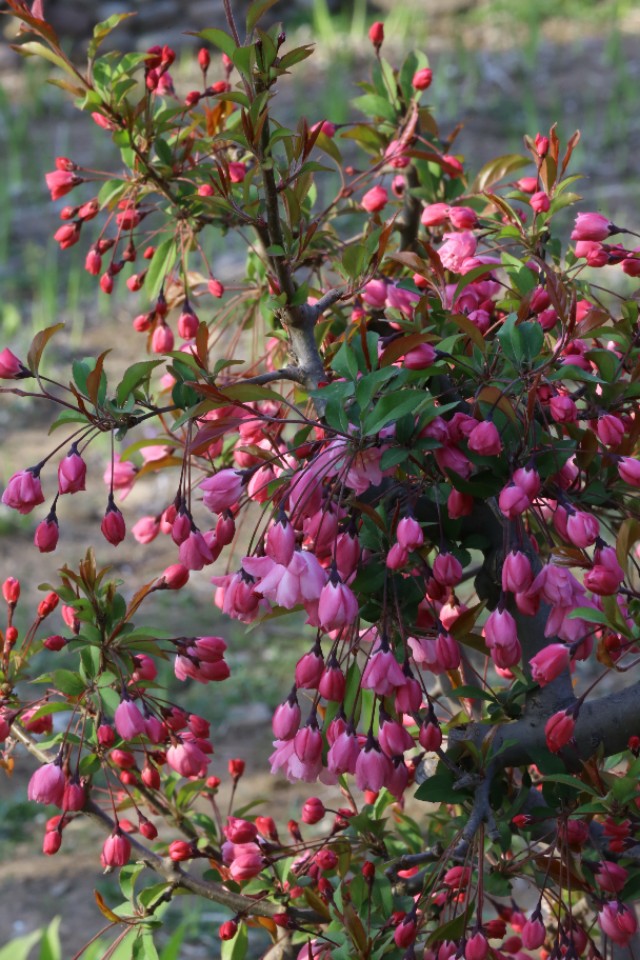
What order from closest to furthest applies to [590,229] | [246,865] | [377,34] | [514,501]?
[514,501]
[590,229]
[246,865]
[377,34]

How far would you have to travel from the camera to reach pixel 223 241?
5125 mm

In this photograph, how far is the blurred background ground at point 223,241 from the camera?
2.68 meters

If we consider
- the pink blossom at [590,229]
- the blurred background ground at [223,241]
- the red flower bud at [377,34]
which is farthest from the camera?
the blurred background ground at [223,241]

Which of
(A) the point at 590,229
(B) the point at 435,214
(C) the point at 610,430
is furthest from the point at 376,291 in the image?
(C) the point at 610,430

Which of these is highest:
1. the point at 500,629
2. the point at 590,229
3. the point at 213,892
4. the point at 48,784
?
the point at 590,229

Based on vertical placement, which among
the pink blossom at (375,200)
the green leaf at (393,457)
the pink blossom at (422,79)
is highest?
the pink blossom at (422,79)

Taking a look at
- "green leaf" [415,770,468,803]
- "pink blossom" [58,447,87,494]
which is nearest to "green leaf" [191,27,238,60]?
"pink blossom" [58,447,87,494]

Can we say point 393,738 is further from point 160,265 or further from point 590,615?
point 160,265

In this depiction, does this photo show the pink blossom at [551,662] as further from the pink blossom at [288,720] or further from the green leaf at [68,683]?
the green leaf at [68,683]

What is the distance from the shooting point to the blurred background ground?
8.78ft

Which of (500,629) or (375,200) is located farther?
(375,200)

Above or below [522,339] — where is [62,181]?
above

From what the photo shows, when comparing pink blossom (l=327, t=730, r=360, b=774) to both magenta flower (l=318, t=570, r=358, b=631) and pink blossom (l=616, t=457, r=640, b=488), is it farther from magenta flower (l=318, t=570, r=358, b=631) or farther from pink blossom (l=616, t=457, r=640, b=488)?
pink blossom (l=616, t=457, r=640, b=488)

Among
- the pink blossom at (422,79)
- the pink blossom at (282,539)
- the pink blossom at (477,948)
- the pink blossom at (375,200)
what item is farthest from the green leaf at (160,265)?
the pink blossom at (477,948)
